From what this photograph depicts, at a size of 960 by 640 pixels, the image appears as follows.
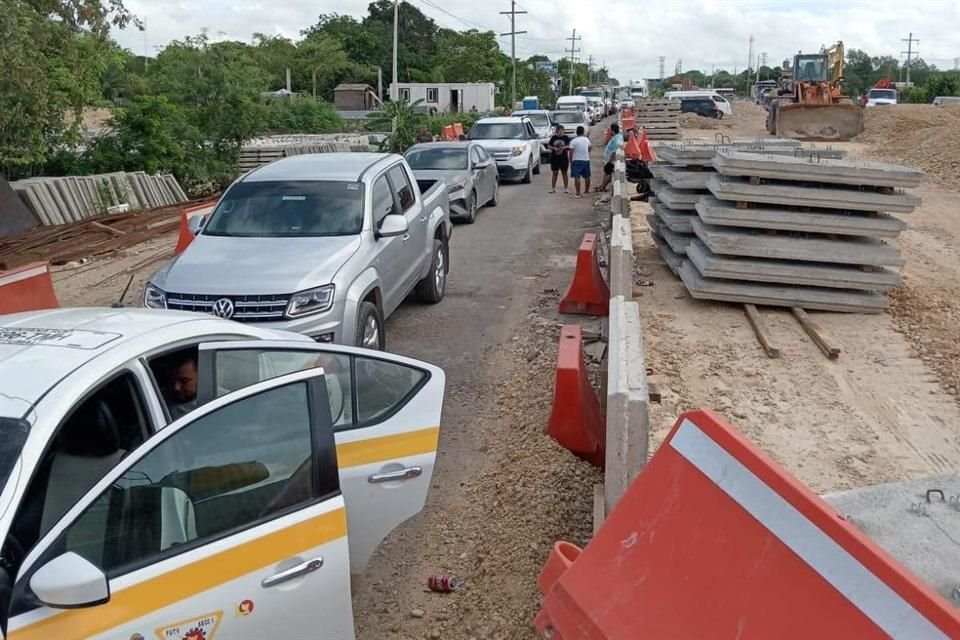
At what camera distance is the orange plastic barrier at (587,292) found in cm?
1028

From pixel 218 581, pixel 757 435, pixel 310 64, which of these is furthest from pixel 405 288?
pixel 310 64

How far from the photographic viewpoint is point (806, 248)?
31.8 ft

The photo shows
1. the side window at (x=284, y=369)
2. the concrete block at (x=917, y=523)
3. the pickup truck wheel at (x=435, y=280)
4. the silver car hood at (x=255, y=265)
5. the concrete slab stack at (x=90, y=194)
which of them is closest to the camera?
the concrete block at (x=917, y=523)

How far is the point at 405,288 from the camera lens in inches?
364

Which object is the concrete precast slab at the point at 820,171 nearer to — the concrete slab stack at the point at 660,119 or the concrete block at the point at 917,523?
the concrete block at the point at 917,523

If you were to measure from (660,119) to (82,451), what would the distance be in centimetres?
3949

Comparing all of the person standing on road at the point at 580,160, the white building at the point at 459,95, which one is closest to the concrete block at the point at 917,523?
the person standing on road at the point at 580,160

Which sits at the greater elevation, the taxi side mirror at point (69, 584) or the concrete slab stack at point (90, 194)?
the taxi side mirror at point (69, 584)

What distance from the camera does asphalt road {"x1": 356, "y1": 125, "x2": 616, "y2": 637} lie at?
5949 millimetres

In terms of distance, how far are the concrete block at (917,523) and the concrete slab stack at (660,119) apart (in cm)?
3756

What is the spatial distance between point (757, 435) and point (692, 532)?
438 cm

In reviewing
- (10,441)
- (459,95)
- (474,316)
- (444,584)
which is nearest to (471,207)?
(474,316)

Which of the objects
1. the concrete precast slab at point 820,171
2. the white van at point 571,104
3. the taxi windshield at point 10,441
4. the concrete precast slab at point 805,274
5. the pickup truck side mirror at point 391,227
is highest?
the white van at point 571,104

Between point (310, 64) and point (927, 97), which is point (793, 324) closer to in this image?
point (310, 64)
